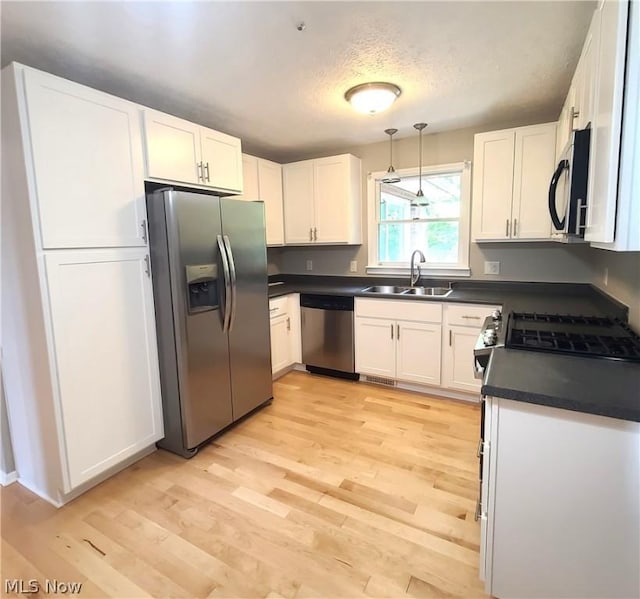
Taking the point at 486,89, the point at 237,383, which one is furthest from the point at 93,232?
the point at 486,89

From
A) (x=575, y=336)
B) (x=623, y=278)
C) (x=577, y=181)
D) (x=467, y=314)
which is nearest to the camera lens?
(x=577, y=181)

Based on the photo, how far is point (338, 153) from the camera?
154 inches

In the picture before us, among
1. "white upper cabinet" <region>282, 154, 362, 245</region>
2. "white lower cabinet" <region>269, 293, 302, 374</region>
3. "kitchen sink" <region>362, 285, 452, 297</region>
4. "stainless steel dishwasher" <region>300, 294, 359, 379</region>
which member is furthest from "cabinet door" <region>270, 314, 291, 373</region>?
"white upper cabinet" <region>282, 154, 362, 245</region>

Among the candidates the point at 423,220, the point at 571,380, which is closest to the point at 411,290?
the point at 423,220

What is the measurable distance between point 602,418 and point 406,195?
291cm

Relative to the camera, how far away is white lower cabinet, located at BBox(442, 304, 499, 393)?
9.43ft

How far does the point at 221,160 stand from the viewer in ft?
9.04

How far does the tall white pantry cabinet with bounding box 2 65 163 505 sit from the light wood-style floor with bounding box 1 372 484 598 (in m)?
0.28

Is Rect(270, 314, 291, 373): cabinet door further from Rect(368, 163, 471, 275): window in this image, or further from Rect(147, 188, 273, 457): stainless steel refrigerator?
Rect(368, 163, 471, 275): window

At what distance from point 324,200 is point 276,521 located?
289 cm

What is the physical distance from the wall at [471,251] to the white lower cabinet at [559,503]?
7.66ft

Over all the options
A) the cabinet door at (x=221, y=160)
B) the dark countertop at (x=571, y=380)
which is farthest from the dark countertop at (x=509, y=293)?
the cabinet door at (x=221, y=160)

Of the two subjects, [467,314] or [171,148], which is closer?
[171,148]

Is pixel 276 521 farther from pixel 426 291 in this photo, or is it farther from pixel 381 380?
pixel 426 291
